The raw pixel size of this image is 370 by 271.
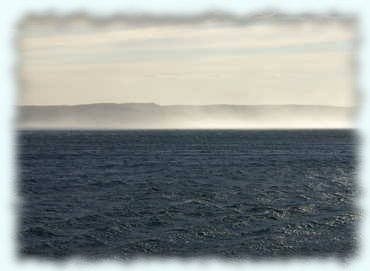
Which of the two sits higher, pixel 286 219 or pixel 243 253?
pixel 286 219

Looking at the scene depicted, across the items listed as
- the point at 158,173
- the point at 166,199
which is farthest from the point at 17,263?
the point at 158,173

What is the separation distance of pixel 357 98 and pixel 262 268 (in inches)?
189

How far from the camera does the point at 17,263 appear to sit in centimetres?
1138

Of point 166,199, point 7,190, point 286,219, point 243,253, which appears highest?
point 166,199

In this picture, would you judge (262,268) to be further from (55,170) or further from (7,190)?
(55,170)

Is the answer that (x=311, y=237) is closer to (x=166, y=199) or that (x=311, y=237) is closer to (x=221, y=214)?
(x=221, y=214)

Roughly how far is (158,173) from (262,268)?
44329mm

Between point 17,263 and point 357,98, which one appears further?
point 357,98

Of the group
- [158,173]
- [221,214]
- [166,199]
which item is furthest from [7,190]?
[158,173]

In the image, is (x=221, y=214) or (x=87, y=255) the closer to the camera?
(x=87, y=255)

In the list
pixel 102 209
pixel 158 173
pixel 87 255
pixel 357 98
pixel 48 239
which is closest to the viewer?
pixel 357 98

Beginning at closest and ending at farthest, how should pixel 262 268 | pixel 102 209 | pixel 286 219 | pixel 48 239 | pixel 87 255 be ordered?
pixel 262 268 < pixel 87 255 < pixel 48 239 < pixel 286 219 < pixel 102 209

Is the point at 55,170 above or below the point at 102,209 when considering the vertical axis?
above

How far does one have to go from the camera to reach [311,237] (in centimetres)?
2620
